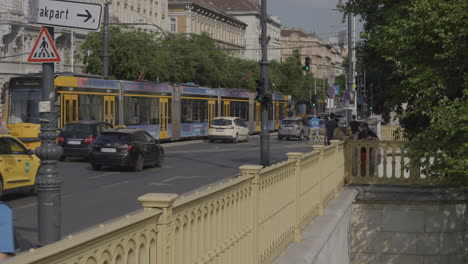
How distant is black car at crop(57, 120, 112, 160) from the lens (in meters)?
29.3

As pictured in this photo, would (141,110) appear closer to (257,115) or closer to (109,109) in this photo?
(109,109)

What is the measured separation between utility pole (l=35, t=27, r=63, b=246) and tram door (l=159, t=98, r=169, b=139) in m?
34.0

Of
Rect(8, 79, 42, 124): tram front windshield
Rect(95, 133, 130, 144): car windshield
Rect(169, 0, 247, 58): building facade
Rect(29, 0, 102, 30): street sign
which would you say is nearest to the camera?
Rect(29, 0, 102, 30): street sign

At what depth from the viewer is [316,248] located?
377 inches

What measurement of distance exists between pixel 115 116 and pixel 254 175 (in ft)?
99.0

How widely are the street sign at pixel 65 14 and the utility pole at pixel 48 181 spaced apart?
0.63 metres

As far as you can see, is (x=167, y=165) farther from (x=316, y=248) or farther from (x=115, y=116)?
(x=316, y=248)

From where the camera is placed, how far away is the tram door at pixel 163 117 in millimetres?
42500

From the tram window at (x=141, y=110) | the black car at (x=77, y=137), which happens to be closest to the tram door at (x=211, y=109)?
the tram window at (x=141, y=110)

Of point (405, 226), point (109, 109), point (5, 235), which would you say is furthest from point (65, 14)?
point (109, 109)

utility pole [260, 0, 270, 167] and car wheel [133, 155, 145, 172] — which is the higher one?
utility pole [260, 0, 270, 167]

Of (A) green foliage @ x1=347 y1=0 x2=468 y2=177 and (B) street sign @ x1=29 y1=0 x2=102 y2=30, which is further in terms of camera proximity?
(A) green foliage @ x1=347 y1=0 x2=468 y2=177

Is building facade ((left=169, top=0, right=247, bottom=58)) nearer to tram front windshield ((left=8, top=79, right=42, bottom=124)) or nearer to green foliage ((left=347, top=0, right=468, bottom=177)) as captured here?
tram front windshield ((left=8, top=79, right=42, bottom=124))

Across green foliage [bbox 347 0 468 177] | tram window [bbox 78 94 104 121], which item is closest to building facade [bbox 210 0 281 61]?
tram window [bbox 78 94 104 121]
